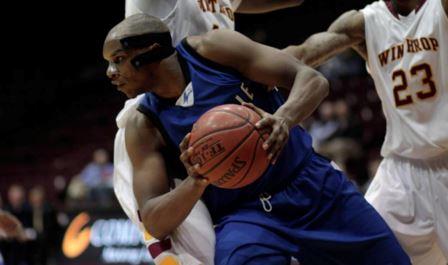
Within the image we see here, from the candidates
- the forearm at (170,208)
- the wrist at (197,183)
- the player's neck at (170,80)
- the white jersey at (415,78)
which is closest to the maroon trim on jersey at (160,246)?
the forearm at (170,208)

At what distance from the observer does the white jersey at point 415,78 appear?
14.6 feet

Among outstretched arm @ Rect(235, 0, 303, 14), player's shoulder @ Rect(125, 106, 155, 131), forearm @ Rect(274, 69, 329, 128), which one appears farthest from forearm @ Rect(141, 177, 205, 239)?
outstretched arm @ Rect(235, 0, 303, 14)

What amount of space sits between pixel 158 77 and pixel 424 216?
1718mm

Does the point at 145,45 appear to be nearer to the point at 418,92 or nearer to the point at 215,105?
the point at 215,105

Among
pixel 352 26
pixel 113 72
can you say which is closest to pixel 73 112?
pixel 352 26

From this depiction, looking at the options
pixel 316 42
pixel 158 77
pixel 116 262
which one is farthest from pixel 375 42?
pixel 116 262

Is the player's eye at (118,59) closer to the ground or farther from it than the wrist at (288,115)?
closer to the ground

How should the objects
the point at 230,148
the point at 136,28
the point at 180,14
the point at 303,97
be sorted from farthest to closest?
the point at 180,14 < the point at 136,28 < the point at 303,97 < the point at 230,148

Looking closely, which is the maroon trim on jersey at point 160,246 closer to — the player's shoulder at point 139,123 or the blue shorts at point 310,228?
the blue shorts at point 310,228

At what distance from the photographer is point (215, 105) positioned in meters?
3.72

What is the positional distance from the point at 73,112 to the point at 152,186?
16.1 metres

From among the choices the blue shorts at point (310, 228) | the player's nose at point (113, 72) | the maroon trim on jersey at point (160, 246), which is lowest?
the maroon trim on jersey at point (160, 246)

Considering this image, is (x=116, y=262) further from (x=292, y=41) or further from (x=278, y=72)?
(x=292, y=41)

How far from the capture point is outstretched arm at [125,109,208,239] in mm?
3557
